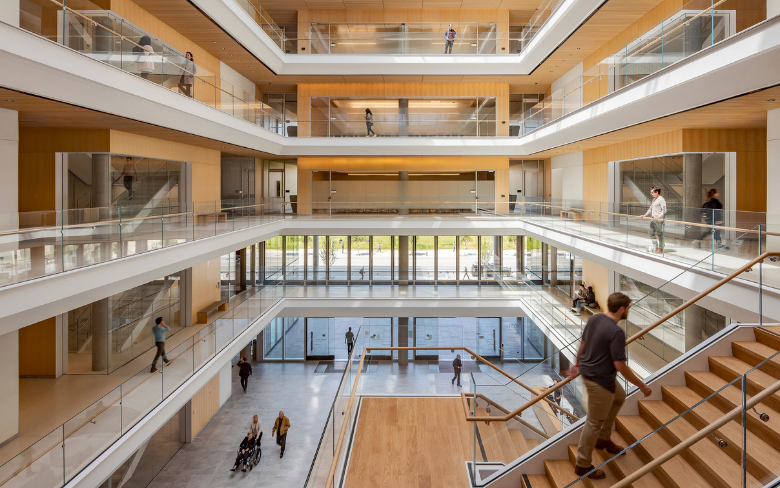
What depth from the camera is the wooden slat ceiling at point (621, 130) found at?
23.2ft

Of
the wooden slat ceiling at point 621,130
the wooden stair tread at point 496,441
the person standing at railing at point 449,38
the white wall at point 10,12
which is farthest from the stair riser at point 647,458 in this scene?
the person standing at railing at point 449,38

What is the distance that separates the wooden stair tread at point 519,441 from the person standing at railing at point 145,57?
863 cm

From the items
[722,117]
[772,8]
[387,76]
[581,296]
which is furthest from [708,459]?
[387,76]

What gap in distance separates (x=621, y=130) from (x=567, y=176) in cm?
697

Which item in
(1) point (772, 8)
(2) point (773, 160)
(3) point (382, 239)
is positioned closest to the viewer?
(1) point (772, 8)

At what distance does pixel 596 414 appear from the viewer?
12.4 ft

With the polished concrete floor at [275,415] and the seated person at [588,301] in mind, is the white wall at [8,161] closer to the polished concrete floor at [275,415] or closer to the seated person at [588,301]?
the polished concrete floor at [275,415]

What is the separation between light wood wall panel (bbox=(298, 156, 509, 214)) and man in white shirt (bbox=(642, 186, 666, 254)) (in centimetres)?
1116

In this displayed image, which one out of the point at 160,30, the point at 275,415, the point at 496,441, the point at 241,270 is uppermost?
the point at 160,30

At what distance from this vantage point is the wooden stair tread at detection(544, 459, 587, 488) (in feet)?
12.9

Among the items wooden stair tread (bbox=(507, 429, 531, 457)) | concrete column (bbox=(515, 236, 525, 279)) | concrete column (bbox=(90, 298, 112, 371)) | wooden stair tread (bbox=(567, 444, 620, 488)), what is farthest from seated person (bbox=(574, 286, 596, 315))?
concrete column (bbox=(90, 298, 112, 371))

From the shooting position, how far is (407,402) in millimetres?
6652

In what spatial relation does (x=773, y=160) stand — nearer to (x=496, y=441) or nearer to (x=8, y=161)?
(x=496, y=441)

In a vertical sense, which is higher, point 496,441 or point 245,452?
point 496,441
